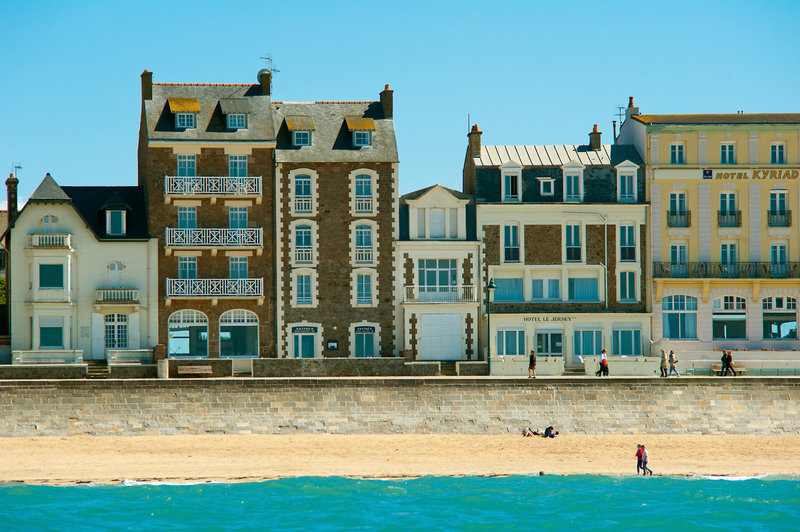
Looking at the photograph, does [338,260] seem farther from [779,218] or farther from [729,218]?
[779,218]

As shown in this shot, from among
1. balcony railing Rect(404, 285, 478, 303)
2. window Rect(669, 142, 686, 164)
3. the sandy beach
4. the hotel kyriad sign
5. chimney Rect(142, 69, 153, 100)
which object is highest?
chimney Rect(142, 69, 153, 100)

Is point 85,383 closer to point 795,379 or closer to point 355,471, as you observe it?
point 355,471

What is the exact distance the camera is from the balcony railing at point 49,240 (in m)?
50.2

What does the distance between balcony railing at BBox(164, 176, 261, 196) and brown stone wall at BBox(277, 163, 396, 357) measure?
142cm

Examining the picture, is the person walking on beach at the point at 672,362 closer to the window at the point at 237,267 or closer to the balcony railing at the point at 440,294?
the balcony railing at the point at 440,294

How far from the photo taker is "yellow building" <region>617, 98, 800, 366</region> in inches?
2110

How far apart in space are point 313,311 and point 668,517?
2160cm

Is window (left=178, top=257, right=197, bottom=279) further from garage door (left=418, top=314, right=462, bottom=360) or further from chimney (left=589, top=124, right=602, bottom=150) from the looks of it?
chimney (left=589, top=124, right=602, bottom=150)

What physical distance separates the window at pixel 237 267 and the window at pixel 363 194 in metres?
5.84

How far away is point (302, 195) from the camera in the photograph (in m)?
52.4

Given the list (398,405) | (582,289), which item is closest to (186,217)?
(398,405)

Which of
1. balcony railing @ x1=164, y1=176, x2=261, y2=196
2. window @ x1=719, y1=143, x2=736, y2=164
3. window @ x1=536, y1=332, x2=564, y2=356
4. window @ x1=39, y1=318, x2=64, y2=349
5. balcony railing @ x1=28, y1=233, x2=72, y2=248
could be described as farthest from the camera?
window @ x1=719, y1=143, x2=736, y2=164

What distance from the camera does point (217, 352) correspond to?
169 ft

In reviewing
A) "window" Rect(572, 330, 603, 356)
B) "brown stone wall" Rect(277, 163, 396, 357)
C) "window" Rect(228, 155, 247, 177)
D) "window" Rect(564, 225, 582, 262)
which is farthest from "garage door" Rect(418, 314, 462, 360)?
"window" Rect(228, 155, 247, 177)
